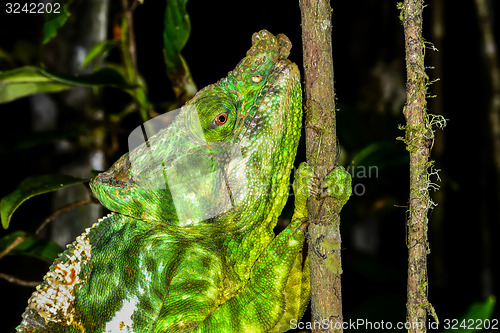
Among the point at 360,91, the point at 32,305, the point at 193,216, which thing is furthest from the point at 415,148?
the point at 360,91

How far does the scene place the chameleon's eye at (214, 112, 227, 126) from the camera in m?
1.20

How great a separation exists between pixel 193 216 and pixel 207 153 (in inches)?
6.6

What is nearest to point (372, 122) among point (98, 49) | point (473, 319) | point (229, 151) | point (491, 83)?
point (491, 83)

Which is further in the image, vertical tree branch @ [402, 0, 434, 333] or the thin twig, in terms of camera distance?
the thin twig

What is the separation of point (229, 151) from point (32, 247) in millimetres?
845

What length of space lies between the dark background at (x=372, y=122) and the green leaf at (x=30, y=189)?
0.65m

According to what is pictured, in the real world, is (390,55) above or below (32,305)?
above

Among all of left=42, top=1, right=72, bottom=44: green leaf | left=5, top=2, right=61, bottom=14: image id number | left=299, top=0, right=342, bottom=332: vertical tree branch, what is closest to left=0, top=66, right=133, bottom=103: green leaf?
left=42, top=1, right=72, bottom=44: green leaf

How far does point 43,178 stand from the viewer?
1.52 meters

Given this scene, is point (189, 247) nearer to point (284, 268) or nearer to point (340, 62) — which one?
point (284, 268)

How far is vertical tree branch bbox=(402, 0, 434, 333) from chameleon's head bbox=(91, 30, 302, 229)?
35 centimetres

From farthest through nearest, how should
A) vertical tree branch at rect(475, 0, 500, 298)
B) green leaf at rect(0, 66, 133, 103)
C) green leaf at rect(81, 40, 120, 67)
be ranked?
1. vertical tree branch at rect(475, 0, 500, 298)
2. green leaf at rect(81, 40, 120, 67)
3. green leaf at rect(0, 66, 133, 103)

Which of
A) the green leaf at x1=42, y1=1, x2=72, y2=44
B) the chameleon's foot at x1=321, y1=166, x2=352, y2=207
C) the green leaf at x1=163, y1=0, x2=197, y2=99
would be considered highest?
the green leaf at x1=42, y1=1, x2=72, y2=44

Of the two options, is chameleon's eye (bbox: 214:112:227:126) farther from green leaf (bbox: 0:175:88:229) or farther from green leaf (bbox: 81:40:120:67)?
green leaf (bbox: 81:40:120:67)
